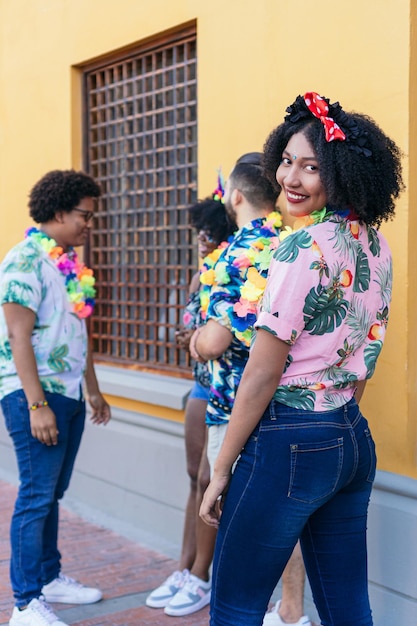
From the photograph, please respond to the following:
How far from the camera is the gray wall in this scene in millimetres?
3568

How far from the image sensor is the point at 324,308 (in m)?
2.25

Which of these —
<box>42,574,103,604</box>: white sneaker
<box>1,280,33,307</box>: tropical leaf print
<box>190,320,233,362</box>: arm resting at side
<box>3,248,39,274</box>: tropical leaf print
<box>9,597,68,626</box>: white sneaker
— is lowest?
<box>42,574,103,604</box>: white sneaker

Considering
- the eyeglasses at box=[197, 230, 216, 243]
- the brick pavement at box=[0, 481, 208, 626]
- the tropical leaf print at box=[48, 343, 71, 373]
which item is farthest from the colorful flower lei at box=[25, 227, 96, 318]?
the brick pavement at box=[0, 481, 208, 626]

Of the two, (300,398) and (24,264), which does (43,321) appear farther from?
(300,398)

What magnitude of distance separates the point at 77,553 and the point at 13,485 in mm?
1692

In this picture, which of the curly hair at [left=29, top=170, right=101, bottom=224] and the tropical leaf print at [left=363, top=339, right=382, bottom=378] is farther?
the curly hair at [left=29, top=170, right=101, bottom=224]

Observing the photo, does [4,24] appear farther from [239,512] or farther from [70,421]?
[239,512]

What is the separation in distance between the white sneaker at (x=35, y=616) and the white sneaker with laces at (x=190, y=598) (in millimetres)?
563

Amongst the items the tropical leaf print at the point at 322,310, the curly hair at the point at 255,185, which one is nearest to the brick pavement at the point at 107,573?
the curly hair at the point at 255,185

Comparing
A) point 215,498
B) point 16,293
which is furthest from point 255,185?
point 215,498

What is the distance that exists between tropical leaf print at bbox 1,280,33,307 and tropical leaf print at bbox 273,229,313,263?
1636 mm

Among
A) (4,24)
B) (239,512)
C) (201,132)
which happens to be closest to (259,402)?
(239,512)

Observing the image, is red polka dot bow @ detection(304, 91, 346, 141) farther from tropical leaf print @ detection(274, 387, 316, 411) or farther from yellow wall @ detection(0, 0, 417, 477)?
yellow wall @ detection(0, 0, 417, 477)

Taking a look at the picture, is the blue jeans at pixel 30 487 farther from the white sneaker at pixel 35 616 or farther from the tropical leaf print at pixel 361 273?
the tropical leaf print at pixel 361 273
